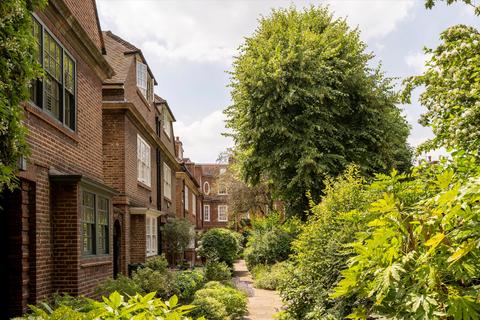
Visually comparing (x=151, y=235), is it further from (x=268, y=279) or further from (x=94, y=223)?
(x=94, y=223)

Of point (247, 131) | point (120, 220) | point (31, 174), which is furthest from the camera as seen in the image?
point (247, 131)

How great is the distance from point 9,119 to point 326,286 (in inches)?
279

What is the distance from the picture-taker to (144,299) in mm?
3936

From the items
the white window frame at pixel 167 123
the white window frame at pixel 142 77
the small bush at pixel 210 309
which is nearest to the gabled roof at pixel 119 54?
the white window frame at pixel 142 77

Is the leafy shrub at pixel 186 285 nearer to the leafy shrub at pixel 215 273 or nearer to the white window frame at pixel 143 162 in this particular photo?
the leafy shrub at pixel 215 273

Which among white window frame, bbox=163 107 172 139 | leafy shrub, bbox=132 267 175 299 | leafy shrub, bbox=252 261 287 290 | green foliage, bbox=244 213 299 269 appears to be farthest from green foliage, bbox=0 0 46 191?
white window frame, bbox=163 107 172 139

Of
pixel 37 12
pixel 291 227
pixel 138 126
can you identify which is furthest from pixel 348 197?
pixel 291 227

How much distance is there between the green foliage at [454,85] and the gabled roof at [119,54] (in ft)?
31.9

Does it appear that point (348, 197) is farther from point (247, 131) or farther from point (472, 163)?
point (247, 131)

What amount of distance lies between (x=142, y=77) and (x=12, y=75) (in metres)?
15.6

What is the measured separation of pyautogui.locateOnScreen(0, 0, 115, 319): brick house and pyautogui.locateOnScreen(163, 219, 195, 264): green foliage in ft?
38.7

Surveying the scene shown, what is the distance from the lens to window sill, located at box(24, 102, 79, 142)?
8.81 meters

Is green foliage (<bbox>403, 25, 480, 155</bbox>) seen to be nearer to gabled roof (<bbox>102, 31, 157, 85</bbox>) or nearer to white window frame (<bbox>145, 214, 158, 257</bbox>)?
gabled roof (<bbox>102, 31, 157, 85</bbox>)

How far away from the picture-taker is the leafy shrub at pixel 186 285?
589 inches
